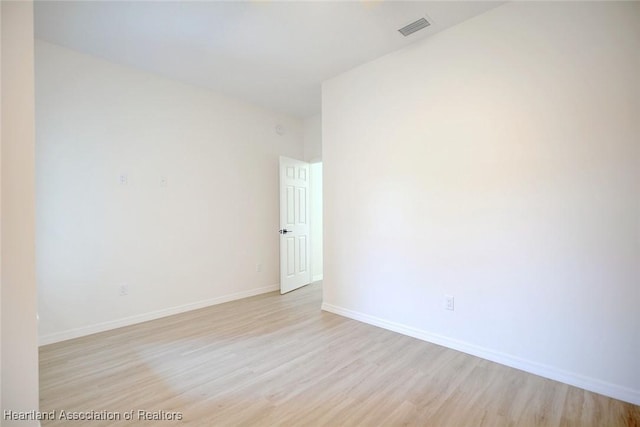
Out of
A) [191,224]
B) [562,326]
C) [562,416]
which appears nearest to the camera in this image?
[562,416]

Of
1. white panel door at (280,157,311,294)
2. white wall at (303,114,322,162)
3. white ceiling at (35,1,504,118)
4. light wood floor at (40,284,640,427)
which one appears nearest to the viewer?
light wood floor at (40,284,640,427)

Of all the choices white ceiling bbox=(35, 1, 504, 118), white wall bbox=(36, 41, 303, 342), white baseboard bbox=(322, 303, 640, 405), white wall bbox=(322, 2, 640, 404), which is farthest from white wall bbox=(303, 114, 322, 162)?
white baseboard bbox=(322, 303, 640, 405)

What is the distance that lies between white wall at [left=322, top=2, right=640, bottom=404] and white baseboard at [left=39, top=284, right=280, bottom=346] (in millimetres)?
1783

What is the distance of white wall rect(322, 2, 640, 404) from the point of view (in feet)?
6.29

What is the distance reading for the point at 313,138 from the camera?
4949 millimetres

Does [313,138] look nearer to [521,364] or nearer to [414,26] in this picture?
[414,26]

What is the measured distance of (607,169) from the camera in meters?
→ 1.94

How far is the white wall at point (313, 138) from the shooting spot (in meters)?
4.86

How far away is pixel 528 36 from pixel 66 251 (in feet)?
14.3

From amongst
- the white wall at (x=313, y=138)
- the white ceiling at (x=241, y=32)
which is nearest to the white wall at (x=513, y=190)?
the white ceiling at (x=241, y=32)

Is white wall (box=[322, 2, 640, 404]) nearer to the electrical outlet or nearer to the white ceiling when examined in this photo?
the electrical outlet

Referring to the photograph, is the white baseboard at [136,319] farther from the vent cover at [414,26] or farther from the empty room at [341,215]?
the vent cover at [414,26]

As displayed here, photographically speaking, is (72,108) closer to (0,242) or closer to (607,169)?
(0,242)

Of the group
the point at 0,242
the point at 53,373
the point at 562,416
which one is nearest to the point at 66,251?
the point at 53,373
